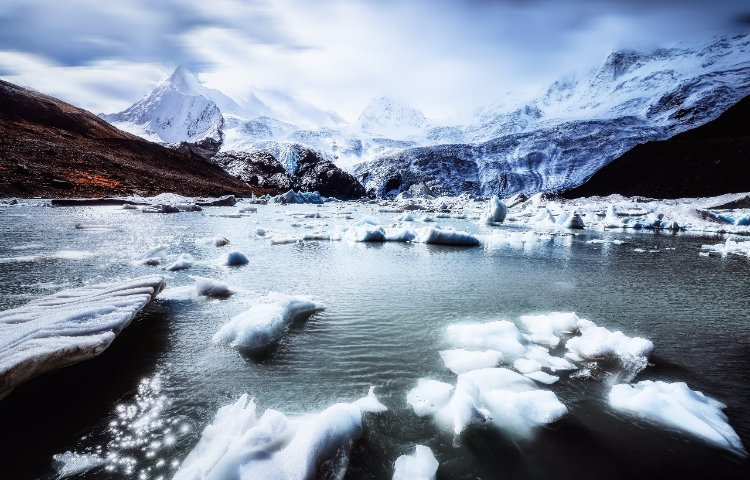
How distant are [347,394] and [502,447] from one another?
45.2 inches

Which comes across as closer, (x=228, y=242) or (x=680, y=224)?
(x=228, y=242)

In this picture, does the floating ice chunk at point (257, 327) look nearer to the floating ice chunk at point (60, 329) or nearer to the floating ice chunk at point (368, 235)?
the floating ice chunk at point (60, 329)

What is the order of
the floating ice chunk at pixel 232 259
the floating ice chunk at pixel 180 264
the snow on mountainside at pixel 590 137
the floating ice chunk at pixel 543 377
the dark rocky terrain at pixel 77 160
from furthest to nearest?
the snow on mountainside at pixel 590 137 → the dark rocky terrain at pixel 77 160 → the floating ice chunk at pixel 232 259 → the floating ice chunk at pixel 180 264 → the floating ice chunk at pixel 543 377

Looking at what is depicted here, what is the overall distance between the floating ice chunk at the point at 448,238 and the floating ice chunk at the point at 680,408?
8879 mm

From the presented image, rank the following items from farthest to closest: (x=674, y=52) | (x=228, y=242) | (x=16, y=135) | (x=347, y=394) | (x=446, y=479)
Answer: (x=674, y=52)
(x=16, y=135)
(x=228, y=242)
(x=347, y=394)
(x=446, y=479)

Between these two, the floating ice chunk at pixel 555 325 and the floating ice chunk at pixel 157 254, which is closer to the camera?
the floating ice chunk at pixel 555 325

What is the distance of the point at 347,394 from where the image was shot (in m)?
2.82

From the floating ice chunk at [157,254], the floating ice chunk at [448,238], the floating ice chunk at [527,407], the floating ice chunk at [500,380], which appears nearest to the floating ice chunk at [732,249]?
the floating ice chunk at [448,238]

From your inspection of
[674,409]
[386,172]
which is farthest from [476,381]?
[386,172]

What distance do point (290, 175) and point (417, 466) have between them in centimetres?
8345

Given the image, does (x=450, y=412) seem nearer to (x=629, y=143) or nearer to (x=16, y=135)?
(x=16, y=135)

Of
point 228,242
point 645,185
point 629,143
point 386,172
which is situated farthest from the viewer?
point 386,172

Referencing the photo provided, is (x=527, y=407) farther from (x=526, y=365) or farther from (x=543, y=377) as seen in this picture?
(x=526, y=365)

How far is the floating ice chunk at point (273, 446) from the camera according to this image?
6.28ft
